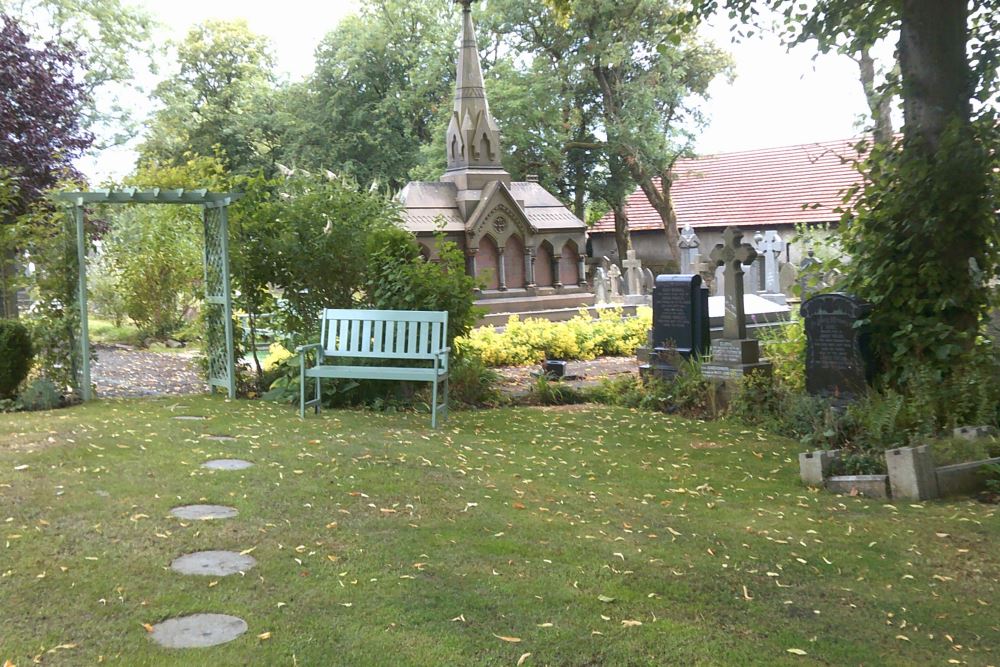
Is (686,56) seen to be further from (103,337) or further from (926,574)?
(926,574)

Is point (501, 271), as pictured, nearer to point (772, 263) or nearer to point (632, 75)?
point (772, 263)

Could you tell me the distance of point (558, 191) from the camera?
2769 cm

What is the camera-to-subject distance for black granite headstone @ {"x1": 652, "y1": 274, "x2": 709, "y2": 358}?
11.6 m

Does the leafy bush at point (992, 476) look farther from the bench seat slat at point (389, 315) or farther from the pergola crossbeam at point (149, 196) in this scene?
the pergola crossbeam at point (149, 196)

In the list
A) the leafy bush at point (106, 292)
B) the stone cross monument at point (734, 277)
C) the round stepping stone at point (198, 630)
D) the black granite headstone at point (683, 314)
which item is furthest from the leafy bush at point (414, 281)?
the leafy bush at point (106, 292)

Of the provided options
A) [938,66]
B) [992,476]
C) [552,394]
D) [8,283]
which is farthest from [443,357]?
[8,283]

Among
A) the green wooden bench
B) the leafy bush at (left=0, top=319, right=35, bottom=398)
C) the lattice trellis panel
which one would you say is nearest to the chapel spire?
the lattice trellis panel

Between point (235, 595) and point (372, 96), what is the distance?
2934 cm

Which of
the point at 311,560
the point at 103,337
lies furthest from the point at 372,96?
the point at 311,560

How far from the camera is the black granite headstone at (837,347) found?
29.7 feet

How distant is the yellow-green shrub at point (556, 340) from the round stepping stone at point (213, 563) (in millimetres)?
8682

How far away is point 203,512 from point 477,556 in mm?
1841

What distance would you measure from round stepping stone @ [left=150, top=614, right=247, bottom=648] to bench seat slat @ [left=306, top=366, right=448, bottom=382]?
209 inches

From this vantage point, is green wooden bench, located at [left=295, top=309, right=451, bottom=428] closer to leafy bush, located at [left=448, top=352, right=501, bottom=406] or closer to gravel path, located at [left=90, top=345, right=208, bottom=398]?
leafy bush, located at [left=448, top=352, right=501, bottom=406]
